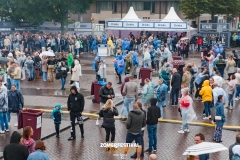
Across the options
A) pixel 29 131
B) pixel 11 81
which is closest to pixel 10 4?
pixel 11 81

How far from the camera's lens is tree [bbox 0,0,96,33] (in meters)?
48.0

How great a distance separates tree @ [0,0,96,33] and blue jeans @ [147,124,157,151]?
117 ft

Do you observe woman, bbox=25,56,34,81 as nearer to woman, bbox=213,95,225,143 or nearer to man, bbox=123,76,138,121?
man, bbox=123,76,138,121

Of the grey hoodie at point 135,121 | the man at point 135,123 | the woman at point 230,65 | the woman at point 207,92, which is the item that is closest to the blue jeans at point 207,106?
the woman at point 207,92

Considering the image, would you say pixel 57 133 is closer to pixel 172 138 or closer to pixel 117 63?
pixel 172 138

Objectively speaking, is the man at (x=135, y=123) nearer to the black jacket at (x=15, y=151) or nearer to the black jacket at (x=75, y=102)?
the black jacket at (x=75, y=102)

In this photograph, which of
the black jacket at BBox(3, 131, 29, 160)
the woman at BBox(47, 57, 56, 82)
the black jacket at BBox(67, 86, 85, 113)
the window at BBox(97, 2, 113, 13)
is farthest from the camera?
the window at BBox(97, 2, 113, 13)

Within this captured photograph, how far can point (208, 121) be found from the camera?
17906 millimetres

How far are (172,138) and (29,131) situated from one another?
609 centimetres

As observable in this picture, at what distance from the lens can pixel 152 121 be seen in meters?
13.6

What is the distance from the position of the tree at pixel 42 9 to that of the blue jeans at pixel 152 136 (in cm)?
3552

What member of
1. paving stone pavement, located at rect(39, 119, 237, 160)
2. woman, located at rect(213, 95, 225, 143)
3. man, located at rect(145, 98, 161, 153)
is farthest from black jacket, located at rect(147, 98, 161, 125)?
woman, located at rect(213, 95, 225, 143)

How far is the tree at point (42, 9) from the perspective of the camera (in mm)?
48000

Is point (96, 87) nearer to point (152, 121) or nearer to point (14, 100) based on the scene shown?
point (14, 100)
